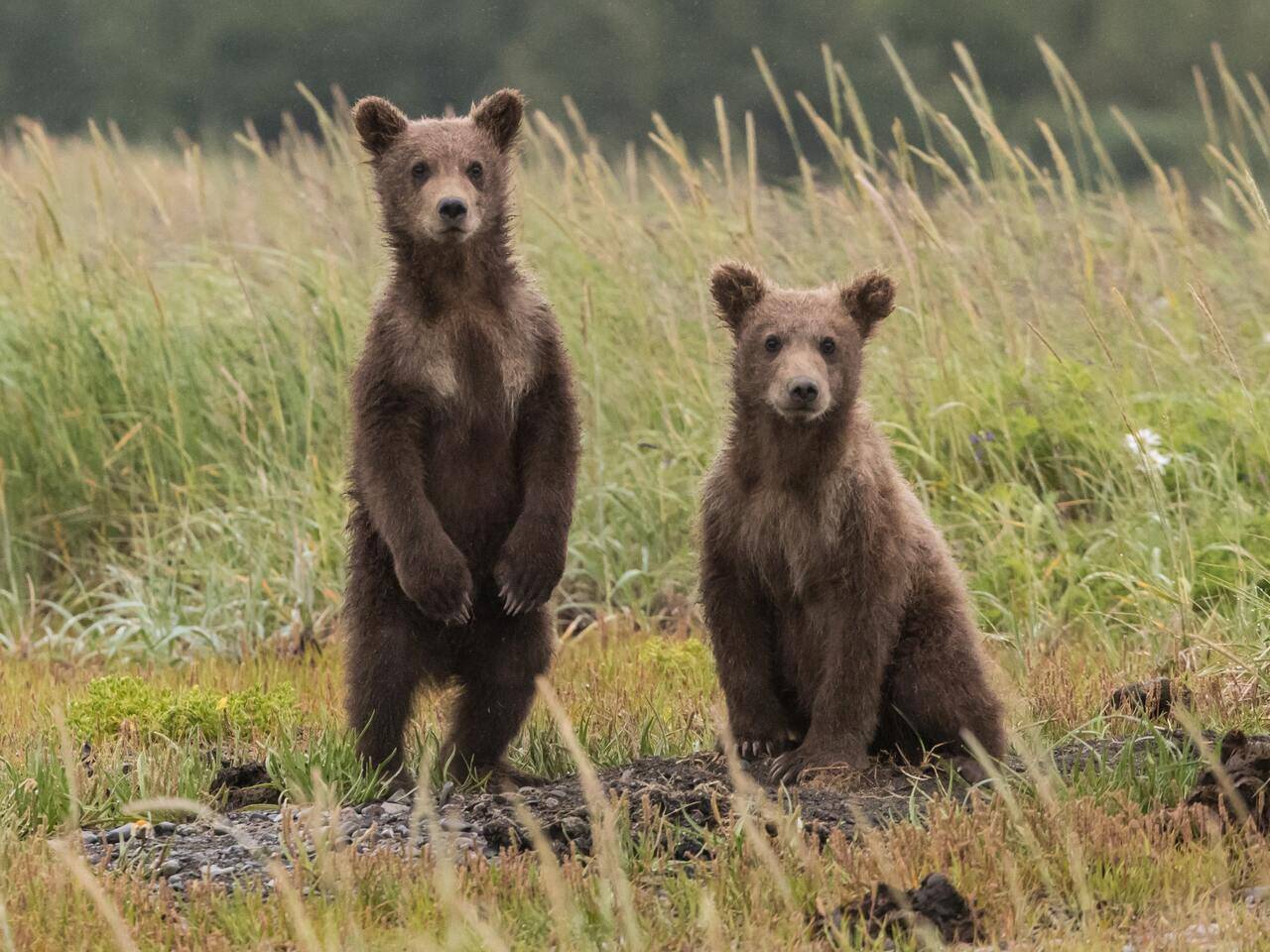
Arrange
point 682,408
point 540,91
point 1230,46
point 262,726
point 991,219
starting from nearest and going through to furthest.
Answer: point 262,726, point 682,408, point 991,219, point 540,91, point 1230,46

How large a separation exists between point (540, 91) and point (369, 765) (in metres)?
27.8

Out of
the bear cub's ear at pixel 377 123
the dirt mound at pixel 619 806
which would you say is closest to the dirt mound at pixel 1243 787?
the dirt mound at pixel 619 806

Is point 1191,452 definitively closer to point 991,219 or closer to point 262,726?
point 991,219

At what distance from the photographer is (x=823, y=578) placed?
5258 millimetres

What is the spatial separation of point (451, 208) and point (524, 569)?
3.34ft

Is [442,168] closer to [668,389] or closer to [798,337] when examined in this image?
[798,337]

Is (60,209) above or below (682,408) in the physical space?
above

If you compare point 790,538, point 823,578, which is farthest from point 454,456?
point 823,578

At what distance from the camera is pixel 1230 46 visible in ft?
120

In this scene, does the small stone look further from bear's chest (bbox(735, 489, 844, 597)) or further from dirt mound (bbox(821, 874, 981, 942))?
bear's chest (bbox(735, 489, 844, 597))

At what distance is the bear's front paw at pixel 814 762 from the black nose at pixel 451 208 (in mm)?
1730

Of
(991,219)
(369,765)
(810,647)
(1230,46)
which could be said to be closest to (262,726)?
(369,765)

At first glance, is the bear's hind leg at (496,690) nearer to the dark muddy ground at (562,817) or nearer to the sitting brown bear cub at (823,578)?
the dark muddy ground at (562,817)

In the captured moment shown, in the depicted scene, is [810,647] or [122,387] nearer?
[810,647]
